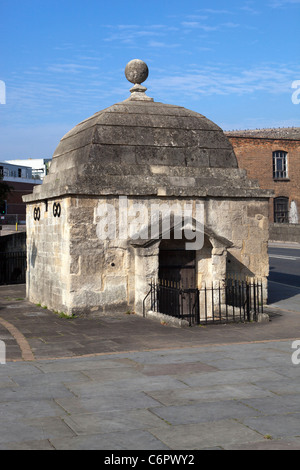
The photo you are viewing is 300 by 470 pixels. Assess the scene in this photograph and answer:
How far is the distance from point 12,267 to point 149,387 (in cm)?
1713

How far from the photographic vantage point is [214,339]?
9.98 metres

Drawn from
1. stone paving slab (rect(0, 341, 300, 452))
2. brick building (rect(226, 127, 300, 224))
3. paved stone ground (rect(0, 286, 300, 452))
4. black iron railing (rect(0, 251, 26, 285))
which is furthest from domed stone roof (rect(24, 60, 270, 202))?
brick building (rect(226, 127, 300, 224))

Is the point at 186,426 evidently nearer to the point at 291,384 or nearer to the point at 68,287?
the point at 291,384

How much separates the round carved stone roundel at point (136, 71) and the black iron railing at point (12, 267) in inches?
415

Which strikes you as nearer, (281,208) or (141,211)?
(141,211)

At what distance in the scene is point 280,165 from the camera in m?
47.4

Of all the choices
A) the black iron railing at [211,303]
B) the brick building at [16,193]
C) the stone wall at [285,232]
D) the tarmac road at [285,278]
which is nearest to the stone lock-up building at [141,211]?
the black iron railing at [211,303]

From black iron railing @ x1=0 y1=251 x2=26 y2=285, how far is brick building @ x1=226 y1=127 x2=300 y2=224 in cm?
2629

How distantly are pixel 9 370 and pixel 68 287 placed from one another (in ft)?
14.9

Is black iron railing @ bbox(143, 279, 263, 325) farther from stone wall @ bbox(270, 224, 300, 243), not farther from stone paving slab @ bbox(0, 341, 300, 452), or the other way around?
stone wall @ bbox(270, 224, 300, 243)

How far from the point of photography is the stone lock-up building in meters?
12.4

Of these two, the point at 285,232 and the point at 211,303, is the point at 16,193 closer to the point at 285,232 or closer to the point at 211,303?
the point at 285,232

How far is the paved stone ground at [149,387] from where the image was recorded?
516 cm

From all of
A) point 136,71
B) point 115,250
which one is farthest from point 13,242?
point 115,250
